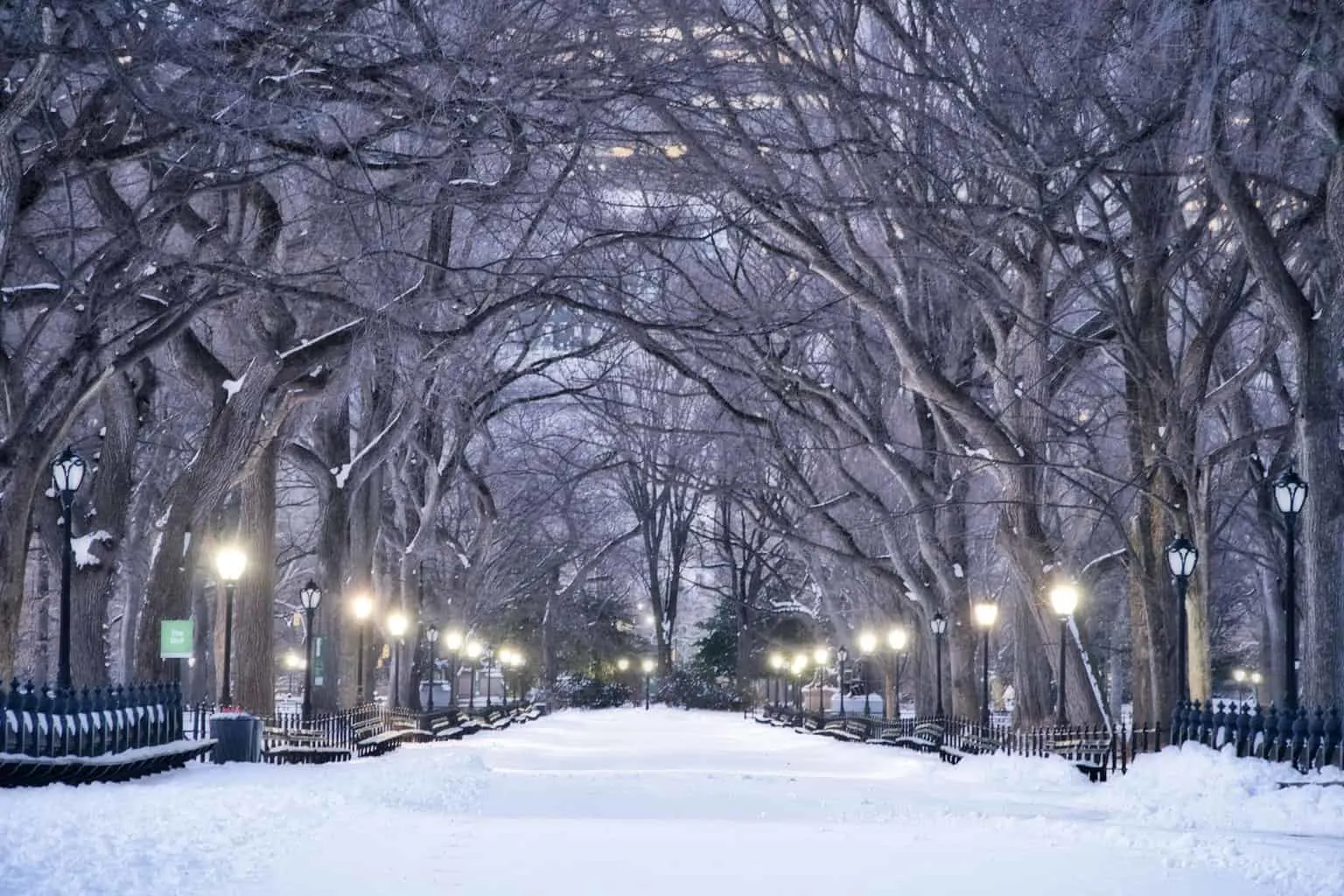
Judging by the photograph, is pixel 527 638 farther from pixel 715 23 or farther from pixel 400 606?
pixel 715 23

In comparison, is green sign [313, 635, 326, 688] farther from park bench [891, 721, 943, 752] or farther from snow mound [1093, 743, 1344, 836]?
snow mound [1093, 743, 1344, 836]

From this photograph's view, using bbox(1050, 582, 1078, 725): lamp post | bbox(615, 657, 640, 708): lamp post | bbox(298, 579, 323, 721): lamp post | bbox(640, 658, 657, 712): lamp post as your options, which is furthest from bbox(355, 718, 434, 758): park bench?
bbox(615, 657, 640, 708): lamp post

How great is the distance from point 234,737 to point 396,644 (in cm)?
1953

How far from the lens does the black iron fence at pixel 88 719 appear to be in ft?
61.3

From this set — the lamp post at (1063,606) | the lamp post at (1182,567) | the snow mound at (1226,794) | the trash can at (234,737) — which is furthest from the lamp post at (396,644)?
the snow mound at (1226,794)

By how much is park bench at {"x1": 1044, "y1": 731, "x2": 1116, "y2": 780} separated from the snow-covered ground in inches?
13.2

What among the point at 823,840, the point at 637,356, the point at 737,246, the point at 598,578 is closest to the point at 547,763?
the point at 737,246

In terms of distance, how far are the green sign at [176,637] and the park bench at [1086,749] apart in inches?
479

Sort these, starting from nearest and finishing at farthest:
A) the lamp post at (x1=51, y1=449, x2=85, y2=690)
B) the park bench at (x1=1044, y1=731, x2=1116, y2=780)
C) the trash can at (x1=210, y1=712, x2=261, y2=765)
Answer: the lamp post at (x1=51, y1=449, x2=85, y2=690)
the park bench at (x1=1044, y1=731, x2=1116, y2=780)
the trash can at (x1=210, y1=712, x2=261, y2=765)

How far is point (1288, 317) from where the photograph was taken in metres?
20.2

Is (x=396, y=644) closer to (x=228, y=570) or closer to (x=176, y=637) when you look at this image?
(x=228, y=570)

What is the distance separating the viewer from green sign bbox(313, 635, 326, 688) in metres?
35.5

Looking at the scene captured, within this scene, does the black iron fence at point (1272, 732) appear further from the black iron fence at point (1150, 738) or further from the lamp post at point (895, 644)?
the lamp post at point (895, 644)

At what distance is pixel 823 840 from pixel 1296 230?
475 inches
